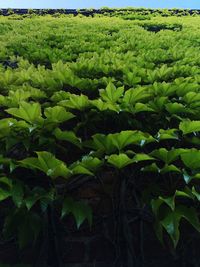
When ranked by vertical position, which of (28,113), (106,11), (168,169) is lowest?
(106,11)

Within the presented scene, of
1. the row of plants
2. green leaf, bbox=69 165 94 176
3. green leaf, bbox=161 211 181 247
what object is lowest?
the row of plants

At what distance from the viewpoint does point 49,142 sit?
10.4ft

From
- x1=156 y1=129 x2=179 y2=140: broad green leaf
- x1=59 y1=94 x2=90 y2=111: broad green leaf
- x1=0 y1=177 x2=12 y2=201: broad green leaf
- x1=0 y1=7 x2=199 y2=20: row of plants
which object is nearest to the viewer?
x1=0 y1=177 x2=12 y2=201: broad green leaf

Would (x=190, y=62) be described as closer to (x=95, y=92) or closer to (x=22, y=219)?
(x=95, y=92)

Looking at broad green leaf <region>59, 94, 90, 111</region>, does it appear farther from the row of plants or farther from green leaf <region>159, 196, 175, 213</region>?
the row of plants

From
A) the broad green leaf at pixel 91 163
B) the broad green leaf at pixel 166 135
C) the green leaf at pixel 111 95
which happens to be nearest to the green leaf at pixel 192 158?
the broad green leaf at pixel 166 135

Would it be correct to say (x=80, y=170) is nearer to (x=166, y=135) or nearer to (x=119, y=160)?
(x=119, y=160)

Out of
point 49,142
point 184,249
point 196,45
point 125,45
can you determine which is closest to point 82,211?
point 49,142

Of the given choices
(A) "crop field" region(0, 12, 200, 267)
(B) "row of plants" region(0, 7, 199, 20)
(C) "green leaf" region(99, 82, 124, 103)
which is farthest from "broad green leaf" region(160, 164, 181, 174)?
(B) "row of plants" region(0, 7, 199, 20)

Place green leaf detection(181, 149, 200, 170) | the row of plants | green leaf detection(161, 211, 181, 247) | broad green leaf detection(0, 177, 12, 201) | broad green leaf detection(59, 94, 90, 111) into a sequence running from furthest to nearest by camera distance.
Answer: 1. the row of plants
2. broad green leaf detection(59, 94, 90, 111)
3. green leaf detection(181, 149, 200, 170)
4. broad green leaf detection(0, 177, 12, 201)
5. green leaf detection(161, 211, 181, 247)

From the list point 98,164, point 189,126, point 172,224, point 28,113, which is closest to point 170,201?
point 172,224

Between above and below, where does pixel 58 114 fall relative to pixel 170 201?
above

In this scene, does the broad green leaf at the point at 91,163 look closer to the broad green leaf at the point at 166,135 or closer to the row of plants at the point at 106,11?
the broad green leaf at the point at 166,135

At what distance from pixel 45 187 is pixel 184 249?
34.7 inches
